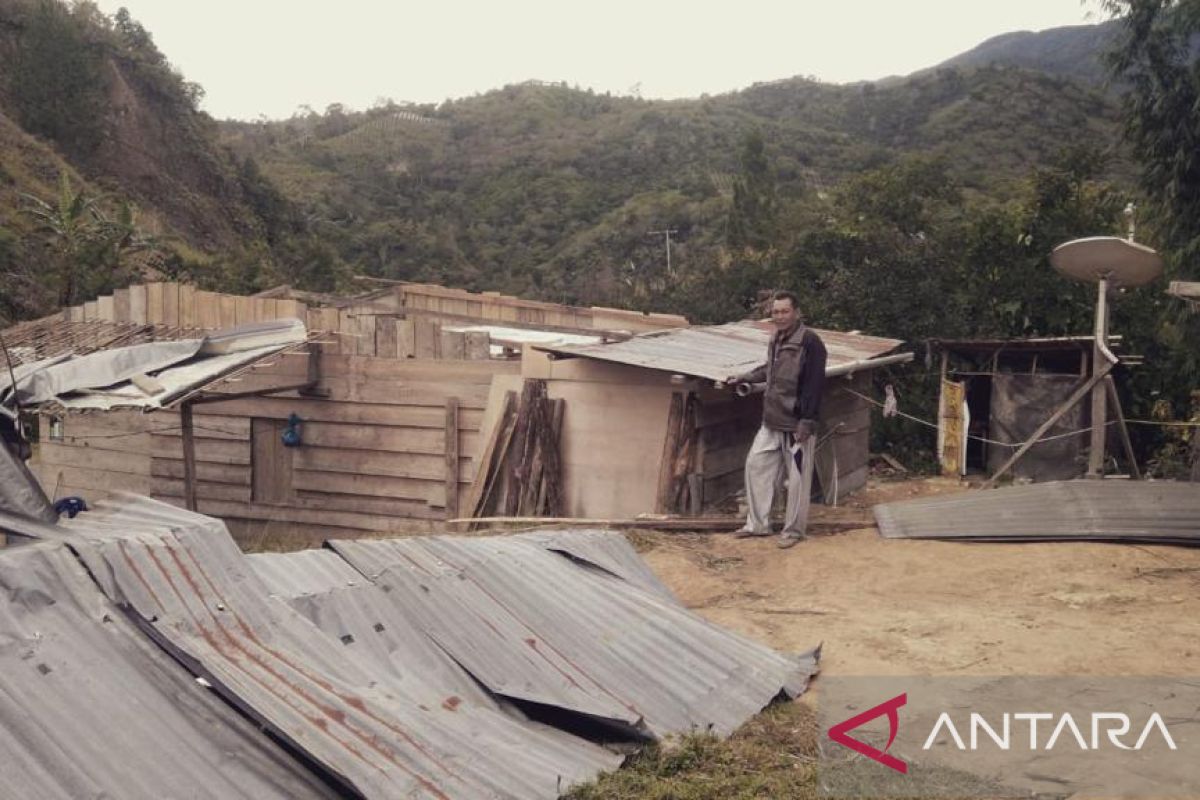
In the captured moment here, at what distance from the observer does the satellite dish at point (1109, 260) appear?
27.3 feet

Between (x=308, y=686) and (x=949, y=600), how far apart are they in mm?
4264

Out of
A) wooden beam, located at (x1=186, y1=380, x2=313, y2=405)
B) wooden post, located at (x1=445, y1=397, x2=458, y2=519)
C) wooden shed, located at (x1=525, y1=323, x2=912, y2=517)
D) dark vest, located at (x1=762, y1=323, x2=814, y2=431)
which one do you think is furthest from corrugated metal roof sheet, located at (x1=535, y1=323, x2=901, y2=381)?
wooden beam, located at (x1=186, y1=380, x2=313, y2=405)

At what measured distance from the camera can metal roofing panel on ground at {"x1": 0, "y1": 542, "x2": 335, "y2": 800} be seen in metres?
2.78

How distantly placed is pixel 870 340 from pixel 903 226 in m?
9.26

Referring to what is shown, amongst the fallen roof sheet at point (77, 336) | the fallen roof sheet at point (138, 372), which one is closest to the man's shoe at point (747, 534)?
the fallen roof sheet at point (138, 372)

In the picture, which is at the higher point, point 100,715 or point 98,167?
point 98,167

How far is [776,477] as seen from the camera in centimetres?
807

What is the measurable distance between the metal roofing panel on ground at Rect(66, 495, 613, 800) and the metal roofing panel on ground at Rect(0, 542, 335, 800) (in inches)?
3.2

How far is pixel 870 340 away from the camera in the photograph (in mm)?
12211

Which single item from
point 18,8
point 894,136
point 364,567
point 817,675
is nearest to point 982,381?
point 817,675

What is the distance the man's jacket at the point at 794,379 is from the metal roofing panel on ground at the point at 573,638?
8.96ft

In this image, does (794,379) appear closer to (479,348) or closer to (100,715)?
(479,348)

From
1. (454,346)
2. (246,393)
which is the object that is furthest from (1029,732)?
(246,393)

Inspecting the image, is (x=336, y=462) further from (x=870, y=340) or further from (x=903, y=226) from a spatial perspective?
(x=903, y=226)
